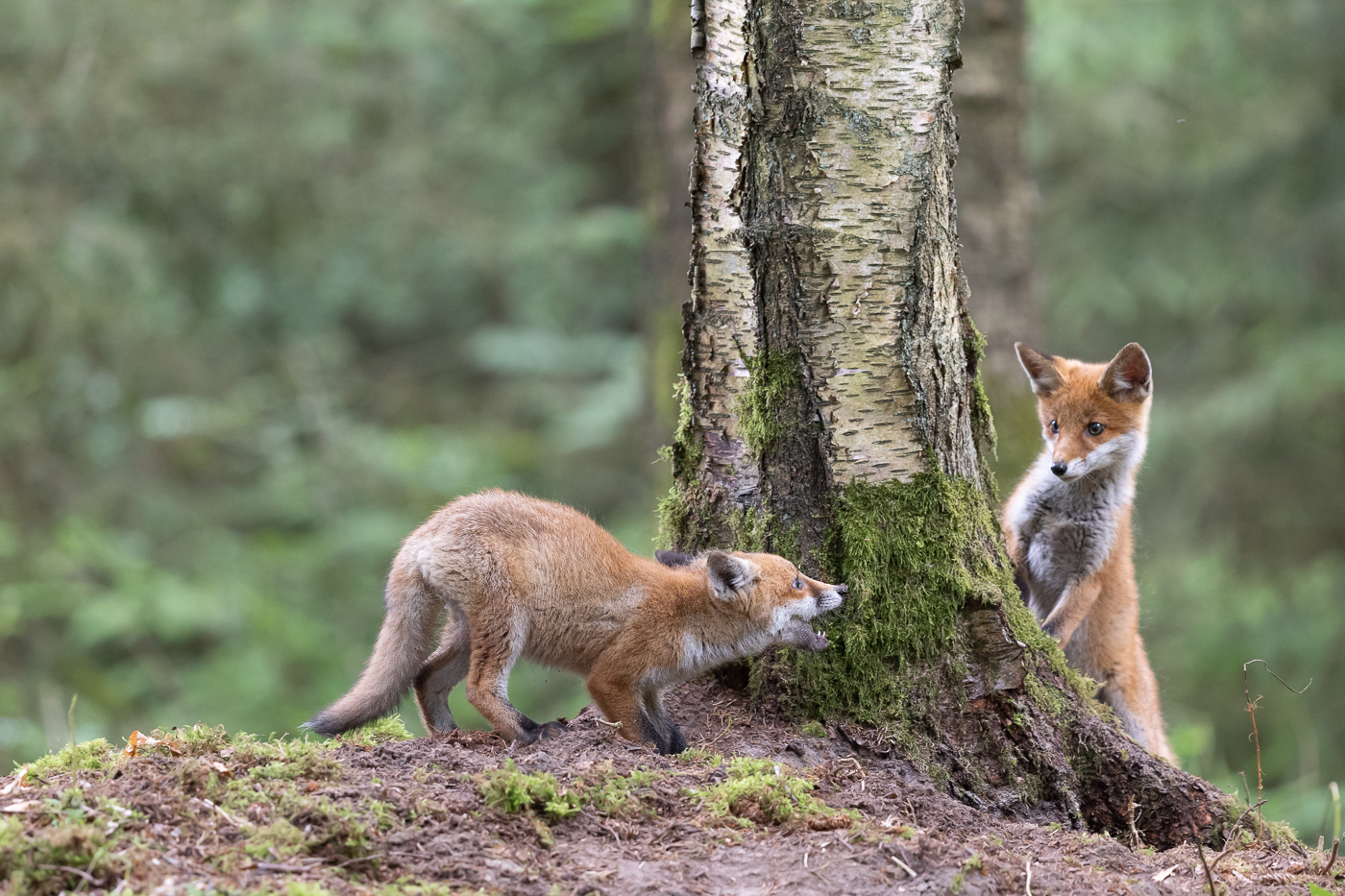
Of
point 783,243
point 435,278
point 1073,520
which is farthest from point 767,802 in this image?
point 435,278

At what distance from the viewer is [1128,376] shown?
242 inches

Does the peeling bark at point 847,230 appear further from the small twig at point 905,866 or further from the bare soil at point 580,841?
the small twig at point 905,866

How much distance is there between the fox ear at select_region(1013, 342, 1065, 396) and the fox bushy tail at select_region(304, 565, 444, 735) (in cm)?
363

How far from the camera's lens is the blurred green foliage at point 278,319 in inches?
414

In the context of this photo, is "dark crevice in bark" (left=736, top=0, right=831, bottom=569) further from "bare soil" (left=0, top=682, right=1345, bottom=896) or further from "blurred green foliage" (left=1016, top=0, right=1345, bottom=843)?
"blurred green foliage" (left=1016, top=0, right=1345, bottom=843)

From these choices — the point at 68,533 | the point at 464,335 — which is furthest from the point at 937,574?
the point at 464,335

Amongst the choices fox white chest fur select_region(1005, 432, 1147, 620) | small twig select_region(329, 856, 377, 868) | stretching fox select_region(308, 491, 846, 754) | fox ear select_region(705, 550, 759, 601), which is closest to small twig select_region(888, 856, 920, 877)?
stretching fox select_region(308, 491, 846, 754)

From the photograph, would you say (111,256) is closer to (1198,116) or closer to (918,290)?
(918,290)

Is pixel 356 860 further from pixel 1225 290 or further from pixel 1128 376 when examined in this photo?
pixel 1225 290

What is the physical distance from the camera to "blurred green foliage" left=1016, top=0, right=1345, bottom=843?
11836 mm

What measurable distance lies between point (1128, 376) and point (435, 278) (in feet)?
40.5

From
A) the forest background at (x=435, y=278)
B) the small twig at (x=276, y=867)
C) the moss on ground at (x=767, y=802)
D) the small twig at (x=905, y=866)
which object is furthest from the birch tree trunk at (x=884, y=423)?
the forest background at (x=435, y=278)

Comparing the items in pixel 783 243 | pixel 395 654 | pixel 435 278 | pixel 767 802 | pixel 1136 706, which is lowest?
pixel 1136 706

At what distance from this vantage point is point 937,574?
444 centimetres
